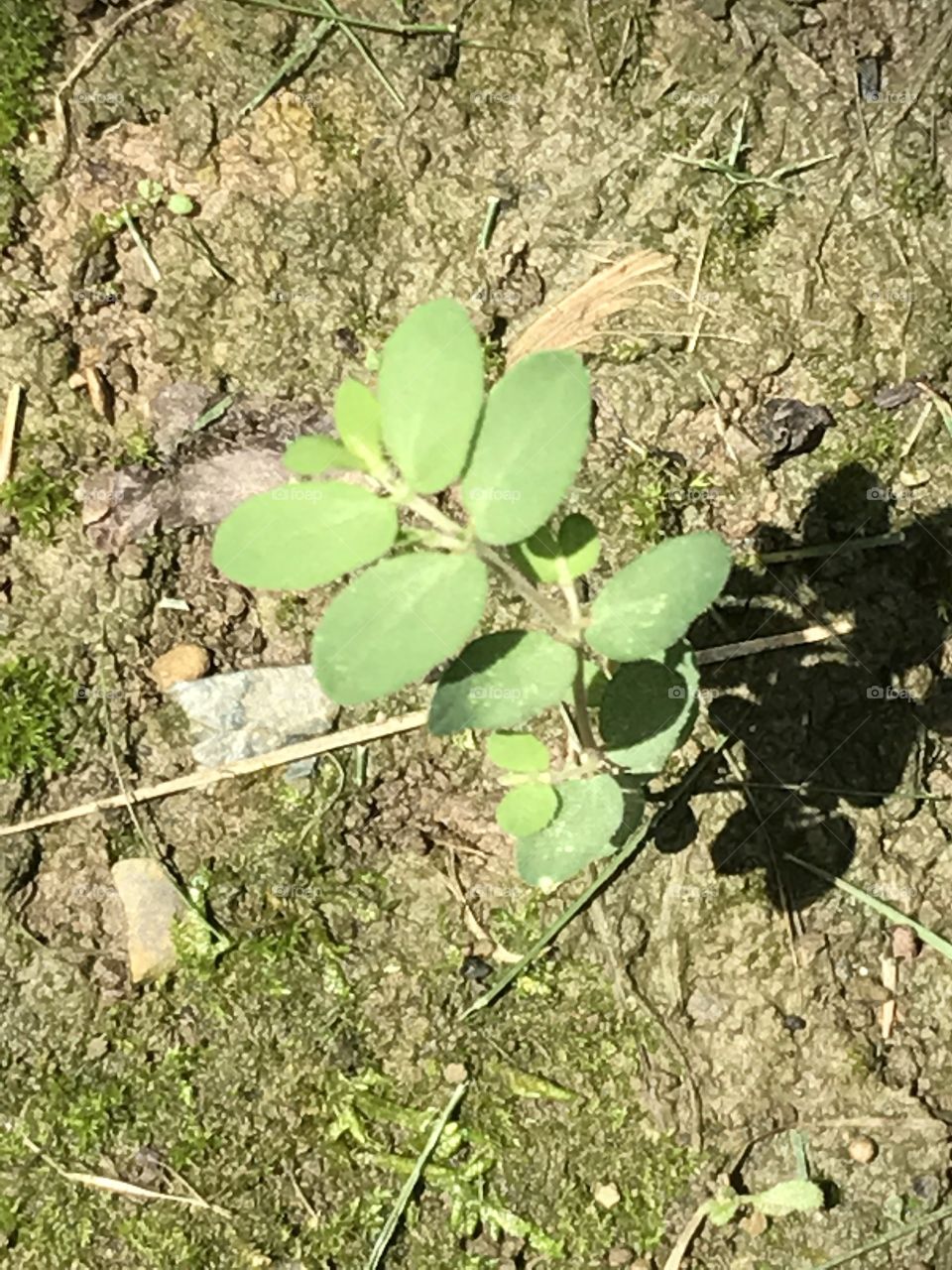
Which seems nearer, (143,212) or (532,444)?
(532,444)

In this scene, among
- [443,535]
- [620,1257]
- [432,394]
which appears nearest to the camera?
[432,394]

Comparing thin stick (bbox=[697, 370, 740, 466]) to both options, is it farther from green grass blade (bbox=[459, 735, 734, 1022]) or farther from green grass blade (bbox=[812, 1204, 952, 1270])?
green grass blade (bbox=[812, 1204, 952, 1270])

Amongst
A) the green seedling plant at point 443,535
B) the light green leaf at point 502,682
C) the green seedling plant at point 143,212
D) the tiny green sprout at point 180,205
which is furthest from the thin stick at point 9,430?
the light green leaf at point 502,682

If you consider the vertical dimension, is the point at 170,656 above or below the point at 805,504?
below

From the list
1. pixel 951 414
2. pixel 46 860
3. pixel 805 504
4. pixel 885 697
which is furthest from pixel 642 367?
pixel 46 860

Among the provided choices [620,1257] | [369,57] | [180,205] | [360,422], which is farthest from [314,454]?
[620,1257]

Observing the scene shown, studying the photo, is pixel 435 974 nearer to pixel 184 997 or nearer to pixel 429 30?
pixel 184 997

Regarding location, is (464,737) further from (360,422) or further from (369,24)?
(369,24)
